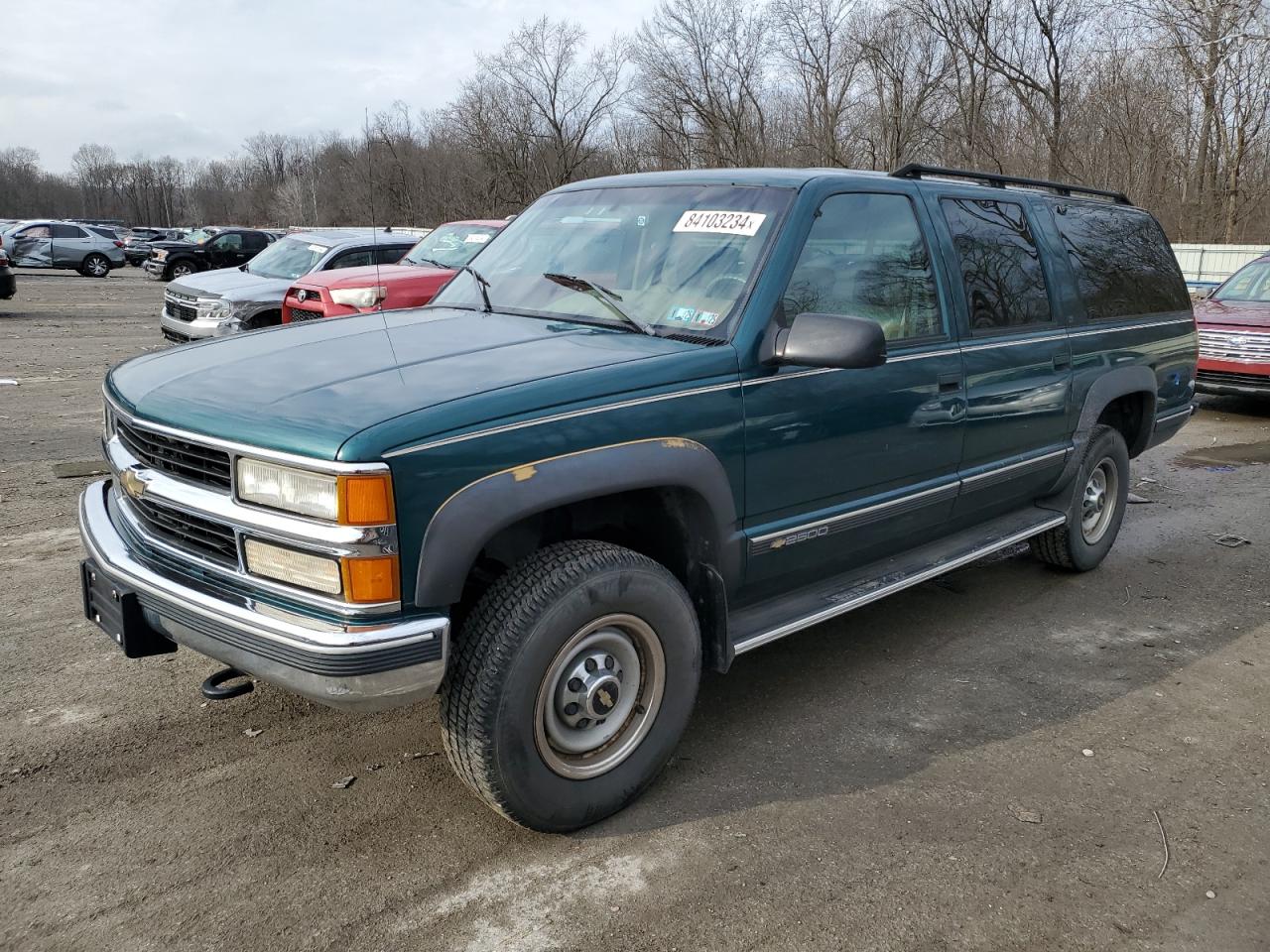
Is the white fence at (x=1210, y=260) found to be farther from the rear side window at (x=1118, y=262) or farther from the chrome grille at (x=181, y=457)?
the chrome grille at (x=181, y=457)

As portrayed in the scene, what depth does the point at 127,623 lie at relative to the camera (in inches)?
117

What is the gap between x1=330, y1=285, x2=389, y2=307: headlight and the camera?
369 inches

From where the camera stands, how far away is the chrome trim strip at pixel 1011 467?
4.35 metres

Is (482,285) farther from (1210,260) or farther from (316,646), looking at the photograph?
(1210,260)

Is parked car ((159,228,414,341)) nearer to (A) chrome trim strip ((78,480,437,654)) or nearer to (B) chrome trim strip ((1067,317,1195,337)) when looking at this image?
(B) chrome trim strip ((1067,317,1195,337))

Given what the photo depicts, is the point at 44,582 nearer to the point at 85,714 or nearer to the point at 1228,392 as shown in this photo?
the point at 85,714

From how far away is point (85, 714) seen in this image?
3.71 meters

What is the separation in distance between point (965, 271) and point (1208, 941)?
8.74ft

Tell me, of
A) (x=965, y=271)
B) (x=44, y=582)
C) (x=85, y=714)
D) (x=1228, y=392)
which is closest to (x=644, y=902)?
(x=85, y=714)

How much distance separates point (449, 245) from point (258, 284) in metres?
2.44

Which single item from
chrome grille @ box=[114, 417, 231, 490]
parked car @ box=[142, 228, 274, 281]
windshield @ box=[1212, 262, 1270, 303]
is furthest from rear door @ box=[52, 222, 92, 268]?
chrome grille @ box=[114, 417, 231, 490]

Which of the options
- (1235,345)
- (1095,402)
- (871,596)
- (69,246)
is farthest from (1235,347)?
(69,246)

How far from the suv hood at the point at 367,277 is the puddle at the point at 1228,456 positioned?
22.6 feet

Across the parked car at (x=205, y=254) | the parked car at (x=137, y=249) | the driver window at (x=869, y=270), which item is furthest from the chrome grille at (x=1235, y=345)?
the parked car at (x=137, y=249)
